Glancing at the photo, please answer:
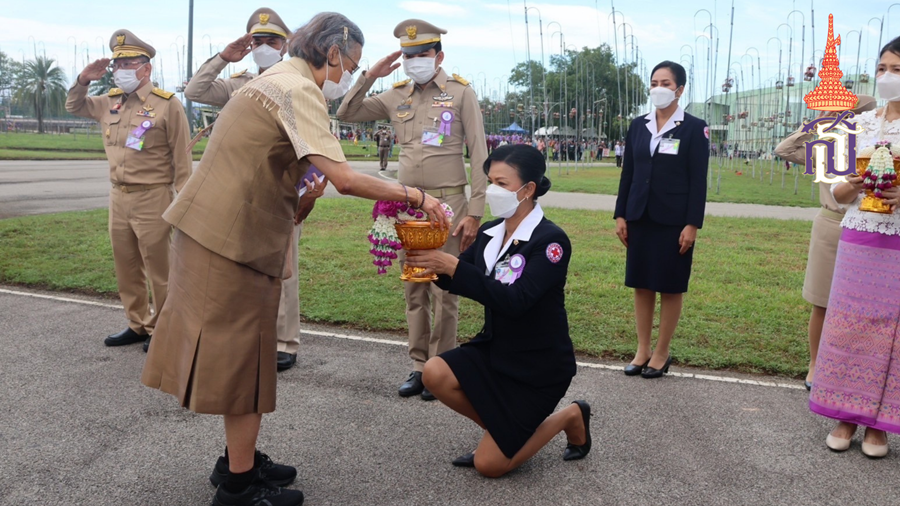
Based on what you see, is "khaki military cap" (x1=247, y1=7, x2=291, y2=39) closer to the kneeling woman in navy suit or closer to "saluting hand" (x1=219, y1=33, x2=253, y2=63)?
"saluting hand" (x1=219, y1=33, x2=253, y2=63)

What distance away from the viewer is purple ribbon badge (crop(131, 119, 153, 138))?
5.25 m

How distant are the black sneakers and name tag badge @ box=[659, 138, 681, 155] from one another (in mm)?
3171

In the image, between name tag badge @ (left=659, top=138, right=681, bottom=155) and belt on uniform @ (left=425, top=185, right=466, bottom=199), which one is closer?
belt on uniform @ (left=425, top=185, right=466, bottom=199)

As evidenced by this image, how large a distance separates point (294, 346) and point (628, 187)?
8.60 ft

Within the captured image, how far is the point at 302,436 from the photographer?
148 inches

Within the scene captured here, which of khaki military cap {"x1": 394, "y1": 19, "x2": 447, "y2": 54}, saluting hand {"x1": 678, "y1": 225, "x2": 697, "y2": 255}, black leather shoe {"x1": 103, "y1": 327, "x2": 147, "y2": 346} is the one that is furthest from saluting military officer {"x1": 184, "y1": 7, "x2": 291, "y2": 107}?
saluting hand {"x1": 678, "y1": 225, "x2": 697, "y2": 255}

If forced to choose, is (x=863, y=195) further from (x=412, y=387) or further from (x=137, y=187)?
(x=137, y=187)

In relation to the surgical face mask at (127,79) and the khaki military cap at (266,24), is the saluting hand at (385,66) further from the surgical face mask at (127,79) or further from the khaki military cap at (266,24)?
the surgical face mask at (127,79)

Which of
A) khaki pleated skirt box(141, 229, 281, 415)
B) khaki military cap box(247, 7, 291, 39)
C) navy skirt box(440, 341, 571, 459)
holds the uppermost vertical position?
khaki military cap box(247, 7, 291, 39)

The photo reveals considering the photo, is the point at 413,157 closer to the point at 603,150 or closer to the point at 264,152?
the point at 264,152

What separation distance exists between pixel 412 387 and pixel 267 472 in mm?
1358

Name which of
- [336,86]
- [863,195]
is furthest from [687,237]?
[336,86]

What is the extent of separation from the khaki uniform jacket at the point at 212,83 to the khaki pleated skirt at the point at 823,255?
4017mm

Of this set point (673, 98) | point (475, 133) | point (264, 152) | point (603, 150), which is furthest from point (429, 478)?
point (603, 150)
